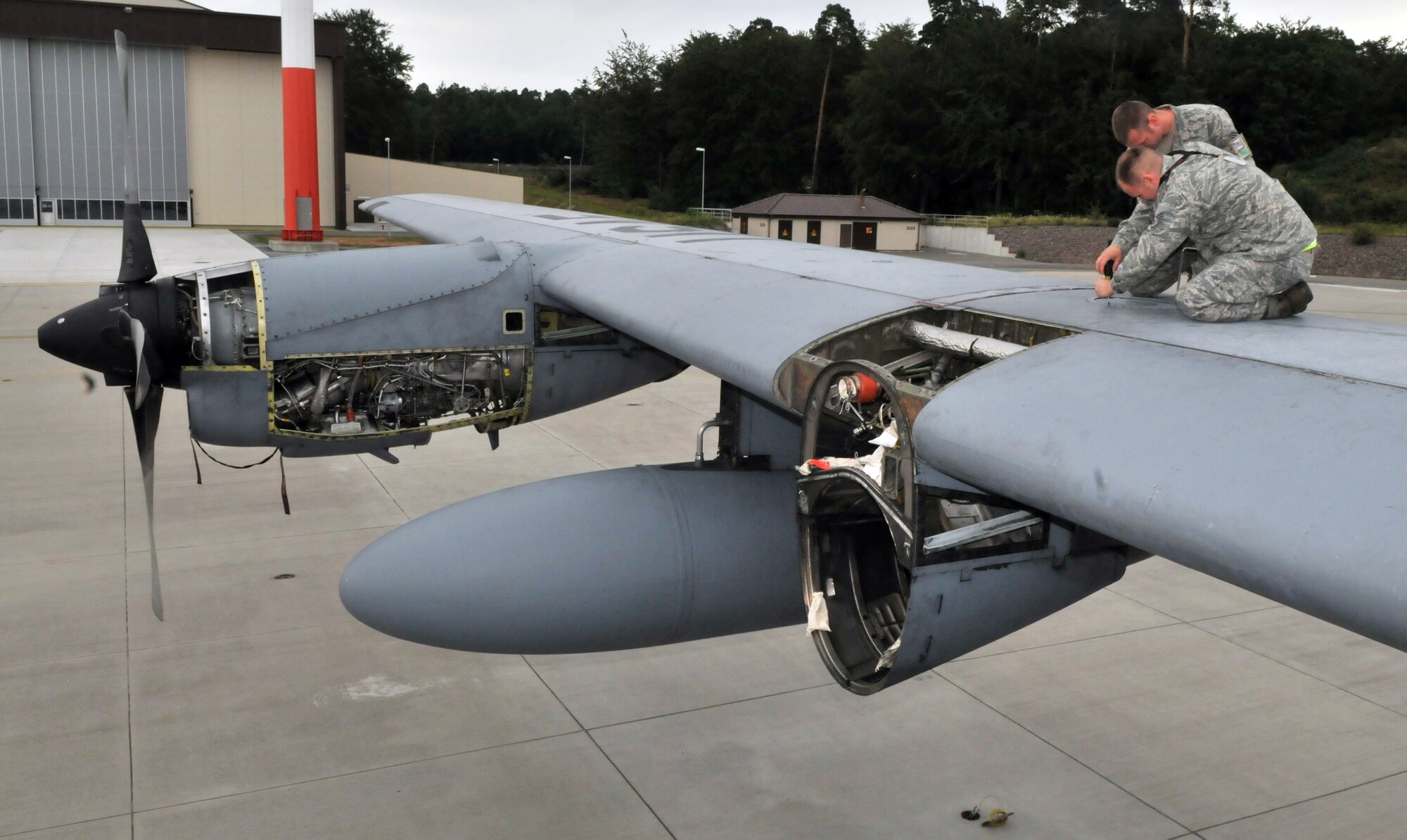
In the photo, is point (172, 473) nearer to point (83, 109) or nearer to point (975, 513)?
point (975, 513)

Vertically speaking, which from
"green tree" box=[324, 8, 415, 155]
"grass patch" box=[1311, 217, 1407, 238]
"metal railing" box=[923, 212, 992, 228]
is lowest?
"grass patch" box=[1311, 217, 1407, 238]

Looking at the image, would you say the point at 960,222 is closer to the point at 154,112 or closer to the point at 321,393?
the point at 154,112

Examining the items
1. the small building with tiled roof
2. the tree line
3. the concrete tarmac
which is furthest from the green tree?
the concrete tarmac

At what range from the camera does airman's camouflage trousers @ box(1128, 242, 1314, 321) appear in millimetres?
4344

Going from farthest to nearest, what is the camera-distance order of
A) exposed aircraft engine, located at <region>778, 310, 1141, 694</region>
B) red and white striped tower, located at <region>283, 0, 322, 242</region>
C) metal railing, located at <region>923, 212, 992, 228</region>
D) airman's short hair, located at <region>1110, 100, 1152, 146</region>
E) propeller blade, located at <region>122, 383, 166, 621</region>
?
metal railing, located at <region>923, 212, 992, 228</region>
red and white striped tower, located at <region>283, 0, 322, 242</region>
propeller blade, located at <region>122, 383, 166, 621</region>
airman's short hair, located at <region>1110, 100, 1152, 146</region>
exposed aircraft engine, located at <region>778, 310, 1141, 694</region>

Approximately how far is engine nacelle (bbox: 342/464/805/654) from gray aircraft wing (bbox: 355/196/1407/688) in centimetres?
99

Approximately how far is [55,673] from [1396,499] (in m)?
7.46

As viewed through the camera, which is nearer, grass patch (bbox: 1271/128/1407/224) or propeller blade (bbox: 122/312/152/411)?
propeller blade (bbox: 122/312/152/411)

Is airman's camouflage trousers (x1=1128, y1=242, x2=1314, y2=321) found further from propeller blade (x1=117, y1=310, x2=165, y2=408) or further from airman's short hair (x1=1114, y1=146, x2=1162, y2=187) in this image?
propeller blade (x1=117, y1=310, x2=165, y2=408)

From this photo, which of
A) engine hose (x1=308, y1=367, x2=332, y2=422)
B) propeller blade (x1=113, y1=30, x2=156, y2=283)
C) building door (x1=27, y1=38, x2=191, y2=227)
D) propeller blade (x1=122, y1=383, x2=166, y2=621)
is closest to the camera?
propeller blade (x1=122, y1=383, x2=166, y2=621)

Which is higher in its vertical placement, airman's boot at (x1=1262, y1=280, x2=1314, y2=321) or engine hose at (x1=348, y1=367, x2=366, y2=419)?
airman's boot at (x1=1262, y1=280, x2=1314, y2=321)

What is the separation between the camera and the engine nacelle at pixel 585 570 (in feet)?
18.1

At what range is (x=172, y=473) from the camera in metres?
11.6

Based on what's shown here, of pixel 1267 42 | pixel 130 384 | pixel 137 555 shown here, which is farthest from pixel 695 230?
pixel 1267 42
